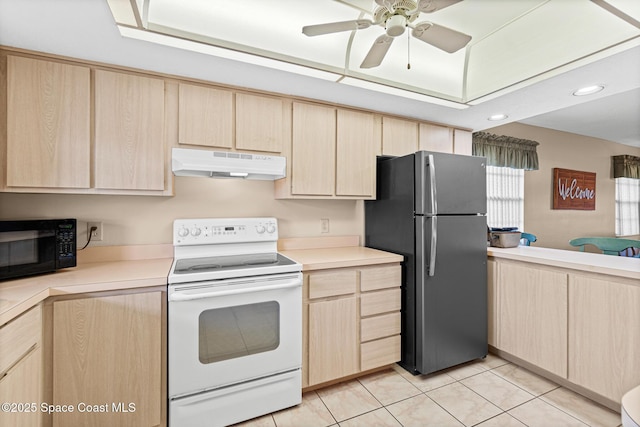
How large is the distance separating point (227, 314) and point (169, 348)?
334mm

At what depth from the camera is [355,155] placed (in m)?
2.55

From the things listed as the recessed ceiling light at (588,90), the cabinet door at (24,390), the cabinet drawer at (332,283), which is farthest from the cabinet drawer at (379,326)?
the recessed ceiling light at (588,90)

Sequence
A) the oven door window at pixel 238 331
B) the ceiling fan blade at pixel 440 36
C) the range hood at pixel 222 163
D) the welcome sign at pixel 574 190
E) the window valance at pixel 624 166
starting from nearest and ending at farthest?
the ceiling fan blade at pixel 440 36, the oven door window at pixel 238 331, the range hood at pixel 222 163, the welcome sign at pixel 574 190, the window valance at pixel 624 166

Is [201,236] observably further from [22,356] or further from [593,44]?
[593,44]

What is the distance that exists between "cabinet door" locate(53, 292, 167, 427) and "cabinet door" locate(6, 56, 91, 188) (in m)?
0.78

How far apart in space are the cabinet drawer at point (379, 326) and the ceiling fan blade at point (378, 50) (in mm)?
1690

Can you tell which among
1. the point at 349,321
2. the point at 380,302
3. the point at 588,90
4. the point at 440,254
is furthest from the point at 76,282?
the point at 588,90

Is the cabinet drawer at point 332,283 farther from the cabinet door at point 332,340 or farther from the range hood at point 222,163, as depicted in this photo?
the range hood at point 222,163

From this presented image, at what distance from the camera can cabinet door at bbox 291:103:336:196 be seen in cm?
234

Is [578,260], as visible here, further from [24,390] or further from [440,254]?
[24,390]

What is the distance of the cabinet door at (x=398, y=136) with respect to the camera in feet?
8.89

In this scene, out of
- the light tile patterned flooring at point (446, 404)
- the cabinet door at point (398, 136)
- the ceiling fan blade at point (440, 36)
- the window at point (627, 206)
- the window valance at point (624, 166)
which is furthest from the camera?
the window at point (627, 206)

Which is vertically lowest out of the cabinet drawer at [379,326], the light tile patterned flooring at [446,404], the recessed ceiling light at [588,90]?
the light tile patterned flooring at [446,404]

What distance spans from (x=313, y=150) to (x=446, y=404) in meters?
2.01
